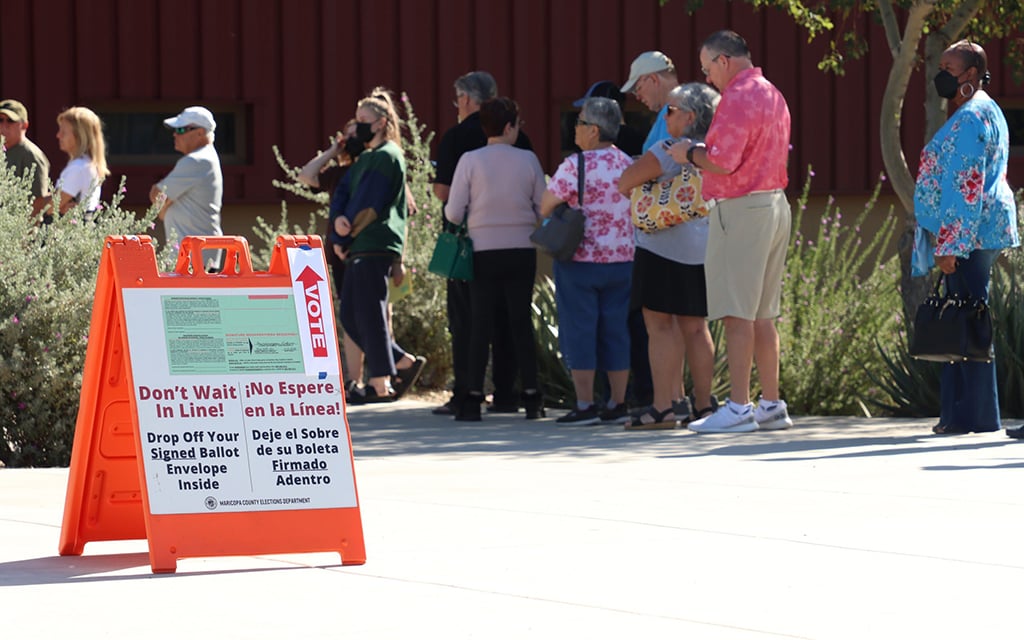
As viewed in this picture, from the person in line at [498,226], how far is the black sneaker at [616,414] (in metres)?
→ 0.48

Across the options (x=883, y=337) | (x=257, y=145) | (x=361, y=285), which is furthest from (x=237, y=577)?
(x=257, y=145)

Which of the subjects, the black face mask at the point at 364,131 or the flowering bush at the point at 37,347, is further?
the black face mask at the point at 364,131

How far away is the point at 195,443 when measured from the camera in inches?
211

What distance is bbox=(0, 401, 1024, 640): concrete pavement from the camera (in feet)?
14.5

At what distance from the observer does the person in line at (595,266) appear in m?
9.80

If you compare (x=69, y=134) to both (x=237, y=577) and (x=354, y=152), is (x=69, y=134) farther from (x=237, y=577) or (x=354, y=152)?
(x=237, y=577)

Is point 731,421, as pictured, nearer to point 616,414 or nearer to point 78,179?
point 616,414

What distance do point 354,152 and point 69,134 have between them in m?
1.79

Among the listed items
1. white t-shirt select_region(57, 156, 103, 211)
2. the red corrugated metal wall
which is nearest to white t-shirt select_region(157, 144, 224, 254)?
white t-shirt select_region(57, 156, 103, 211)

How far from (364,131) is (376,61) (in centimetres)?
582

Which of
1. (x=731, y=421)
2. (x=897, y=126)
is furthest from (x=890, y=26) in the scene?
(x=731, y=421)

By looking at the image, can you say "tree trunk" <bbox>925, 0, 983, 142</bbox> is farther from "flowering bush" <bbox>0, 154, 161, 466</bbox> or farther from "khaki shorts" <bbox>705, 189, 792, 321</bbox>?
"flowering bush" <bbox>0, 154, 161, 466</bbox>

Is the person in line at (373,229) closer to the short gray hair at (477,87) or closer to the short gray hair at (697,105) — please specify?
the short gray hair at (477,87)

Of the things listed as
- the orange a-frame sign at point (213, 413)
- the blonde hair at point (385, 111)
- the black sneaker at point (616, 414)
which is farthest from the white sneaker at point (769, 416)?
the orange a-frame sign at point (213, 413)
